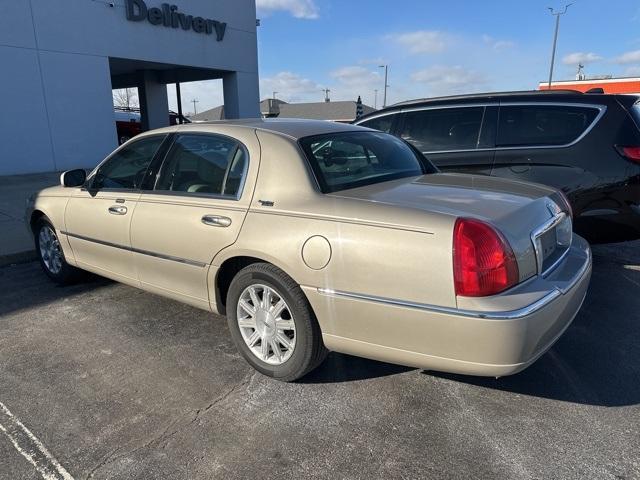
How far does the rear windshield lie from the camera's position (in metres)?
3.07

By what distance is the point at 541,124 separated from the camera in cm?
491

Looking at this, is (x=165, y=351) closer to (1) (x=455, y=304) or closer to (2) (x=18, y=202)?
(1) (x=455, y=304)

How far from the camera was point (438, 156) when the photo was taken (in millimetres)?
5387

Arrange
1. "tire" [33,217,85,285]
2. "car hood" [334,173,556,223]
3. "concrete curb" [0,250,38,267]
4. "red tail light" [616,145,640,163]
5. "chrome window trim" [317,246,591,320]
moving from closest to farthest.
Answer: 1. "chrome window trim" [317,246,591,320]
2. "car hood" [334,173,556,223]
3. "red tail light" [616,145,640,163]
4. "tire" [33,217,85,285]
5. "concrete curb" [0,250,38,267]

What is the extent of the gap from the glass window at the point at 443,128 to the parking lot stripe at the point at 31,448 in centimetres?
444

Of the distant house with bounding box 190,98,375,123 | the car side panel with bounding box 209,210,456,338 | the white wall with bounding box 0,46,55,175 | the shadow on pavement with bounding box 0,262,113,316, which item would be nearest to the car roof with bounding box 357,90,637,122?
the car side panel with bounding box 209,210,456,338

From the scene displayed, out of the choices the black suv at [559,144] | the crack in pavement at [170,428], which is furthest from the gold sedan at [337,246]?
the black suv at [559,144]

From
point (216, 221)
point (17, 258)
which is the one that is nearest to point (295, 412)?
point (216, 221)

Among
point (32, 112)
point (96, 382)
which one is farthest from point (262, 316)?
point (32, 112)

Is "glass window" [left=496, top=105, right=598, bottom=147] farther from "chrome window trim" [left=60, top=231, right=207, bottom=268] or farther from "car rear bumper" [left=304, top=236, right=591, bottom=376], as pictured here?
"chrome window trim" [left=60, top=231, right=207, bottom=268]

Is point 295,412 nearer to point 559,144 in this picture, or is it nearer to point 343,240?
point 343,240

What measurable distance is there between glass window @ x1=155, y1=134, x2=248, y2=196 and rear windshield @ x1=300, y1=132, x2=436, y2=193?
50cm

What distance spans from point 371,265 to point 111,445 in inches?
63.0

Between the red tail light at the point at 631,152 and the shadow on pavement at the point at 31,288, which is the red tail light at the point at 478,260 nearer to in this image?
the red tail light at the point at 631,152
